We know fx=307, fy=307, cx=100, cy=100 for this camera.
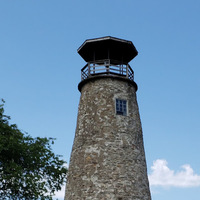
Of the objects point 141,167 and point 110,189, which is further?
point 141,167

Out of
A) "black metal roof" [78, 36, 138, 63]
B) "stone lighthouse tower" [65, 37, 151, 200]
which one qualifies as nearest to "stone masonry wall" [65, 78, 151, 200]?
"stone lighthouse tower" [65, 37, 151, 200]

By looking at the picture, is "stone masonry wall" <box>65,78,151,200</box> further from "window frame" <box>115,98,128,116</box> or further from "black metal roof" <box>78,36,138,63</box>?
"black metal roof" <box>78,36,138,63</box>

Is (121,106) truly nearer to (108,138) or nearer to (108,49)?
(108,138)

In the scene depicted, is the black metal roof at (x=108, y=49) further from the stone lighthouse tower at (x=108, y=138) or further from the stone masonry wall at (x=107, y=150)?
the stone masonry wall at (x=107, y=150)

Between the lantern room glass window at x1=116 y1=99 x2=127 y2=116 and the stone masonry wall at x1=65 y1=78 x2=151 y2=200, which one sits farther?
the lantern room glass window at x1=116 y1=99 x2=127 y2=116

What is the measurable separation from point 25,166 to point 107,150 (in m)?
8.07

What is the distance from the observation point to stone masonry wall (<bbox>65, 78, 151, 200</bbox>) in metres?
20.5

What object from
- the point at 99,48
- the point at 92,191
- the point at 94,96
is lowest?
the point at 92,191

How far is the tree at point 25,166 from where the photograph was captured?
23.0m

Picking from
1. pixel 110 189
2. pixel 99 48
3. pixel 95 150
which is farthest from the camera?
pixel 99 48

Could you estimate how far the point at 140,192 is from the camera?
826 inches

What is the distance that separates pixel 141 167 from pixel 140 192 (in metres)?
1.80

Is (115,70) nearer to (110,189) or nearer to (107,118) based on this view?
(107,118)

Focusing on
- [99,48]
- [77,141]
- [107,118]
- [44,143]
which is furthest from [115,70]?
[44,143]
